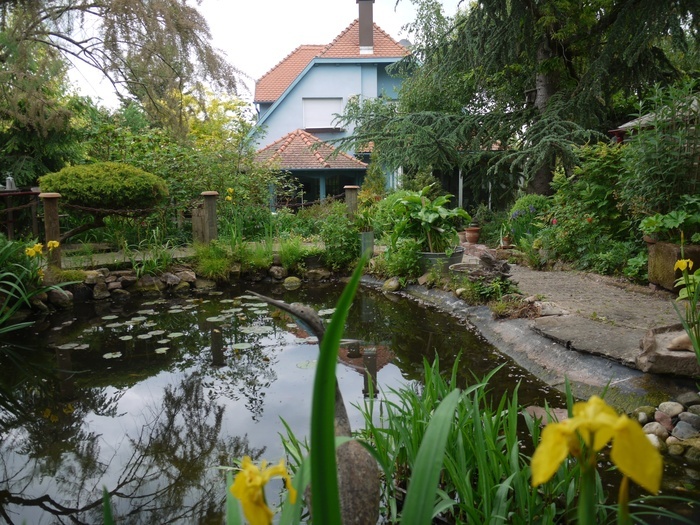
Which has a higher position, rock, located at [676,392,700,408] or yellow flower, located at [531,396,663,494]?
yellow flower, located at [531,396,663,494]

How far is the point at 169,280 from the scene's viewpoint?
8.12m

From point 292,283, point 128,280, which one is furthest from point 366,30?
point 128,280

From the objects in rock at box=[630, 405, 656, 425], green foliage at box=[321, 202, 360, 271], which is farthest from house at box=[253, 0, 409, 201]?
rock at box=[630, 405, 656, 425]

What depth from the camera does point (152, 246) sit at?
866cm

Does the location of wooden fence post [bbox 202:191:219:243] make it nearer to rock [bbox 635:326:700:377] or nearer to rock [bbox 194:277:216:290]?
rock [bbox 194:277:216:290]

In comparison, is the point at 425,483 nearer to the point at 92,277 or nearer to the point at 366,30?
the point at 92,277

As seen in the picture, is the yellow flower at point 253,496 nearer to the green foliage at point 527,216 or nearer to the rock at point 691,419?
the rock at point 691,419

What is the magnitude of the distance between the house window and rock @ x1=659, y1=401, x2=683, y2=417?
17183mm

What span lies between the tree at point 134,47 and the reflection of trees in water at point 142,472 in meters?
2.88

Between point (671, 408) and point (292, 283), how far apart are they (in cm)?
615

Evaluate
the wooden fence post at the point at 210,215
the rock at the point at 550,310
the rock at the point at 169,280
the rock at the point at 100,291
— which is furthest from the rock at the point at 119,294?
the rock at the point at 550,310

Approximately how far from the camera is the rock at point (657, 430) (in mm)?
3113

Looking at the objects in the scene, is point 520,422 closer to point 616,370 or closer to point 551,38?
point 616,370

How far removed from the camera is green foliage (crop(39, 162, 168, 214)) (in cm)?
822
